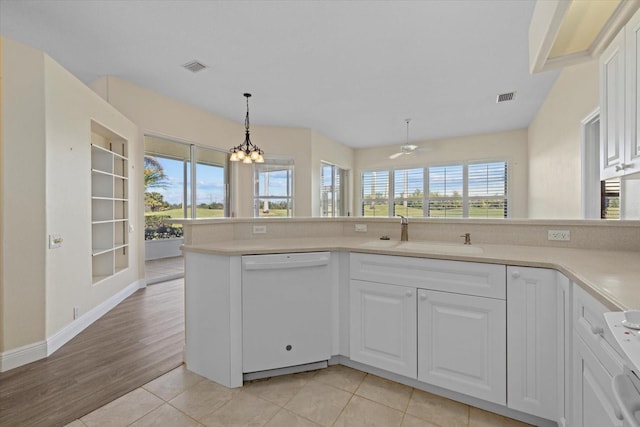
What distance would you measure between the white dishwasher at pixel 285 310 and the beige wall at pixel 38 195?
1.78 meters

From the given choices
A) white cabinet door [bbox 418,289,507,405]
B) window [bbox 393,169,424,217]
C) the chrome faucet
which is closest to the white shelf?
the chrome faucet

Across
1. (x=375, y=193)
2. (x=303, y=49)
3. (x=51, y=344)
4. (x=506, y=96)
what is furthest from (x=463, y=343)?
(x=375, y=193)

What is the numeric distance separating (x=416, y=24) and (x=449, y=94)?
6.34ft

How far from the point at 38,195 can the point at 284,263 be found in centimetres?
208

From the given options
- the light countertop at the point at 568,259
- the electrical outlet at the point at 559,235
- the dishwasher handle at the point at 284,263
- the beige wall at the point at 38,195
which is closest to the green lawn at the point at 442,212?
the electrical outlet at the point at 559,235

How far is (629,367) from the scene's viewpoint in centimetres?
61

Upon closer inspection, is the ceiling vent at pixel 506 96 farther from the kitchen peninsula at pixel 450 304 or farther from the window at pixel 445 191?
the kitchen peninsula at pixel 450 304

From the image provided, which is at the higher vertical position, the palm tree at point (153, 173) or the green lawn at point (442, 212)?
the palm tree at point (153, 173)

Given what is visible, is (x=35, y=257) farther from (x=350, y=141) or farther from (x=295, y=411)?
(x=350, y=141)

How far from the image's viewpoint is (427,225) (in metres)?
2.38

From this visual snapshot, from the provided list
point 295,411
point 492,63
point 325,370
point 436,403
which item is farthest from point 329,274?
point 492,63

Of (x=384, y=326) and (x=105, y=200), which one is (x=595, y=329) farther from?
(x=105, y=200)

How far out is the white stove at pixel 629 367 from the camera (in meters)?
0.58

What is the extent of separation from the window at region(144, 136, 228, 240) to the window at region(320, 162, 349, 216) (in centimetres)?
260
